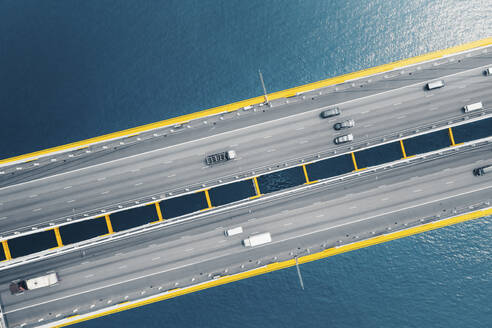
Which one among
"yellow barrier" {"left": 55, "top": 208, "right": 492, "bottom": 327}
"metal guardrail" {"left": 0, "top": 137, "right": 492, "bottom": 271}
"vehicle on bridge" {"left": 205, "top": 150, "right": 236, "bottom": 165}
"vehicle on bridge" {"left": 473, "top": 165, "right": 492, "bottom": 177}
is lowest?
"yellow barrier" {"left": 55, "top": 208, "right": 492, "bottom": 327}

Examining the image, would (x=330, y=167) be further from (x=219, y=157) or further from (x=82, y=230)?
(x=82, y=230)

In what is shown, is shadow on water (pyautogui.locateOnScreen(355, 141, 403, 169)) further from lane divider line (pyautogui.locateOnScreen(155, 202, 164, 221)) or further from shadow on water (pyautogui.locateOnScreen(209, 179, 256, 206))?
lane divider line (pyautogui.locateOnScreen(155, 202, 164, 221))

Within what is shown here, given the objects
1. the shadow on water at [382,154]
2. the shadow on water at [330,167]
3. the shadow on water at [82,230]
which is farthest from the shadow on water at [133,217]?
the shadow on water at [382,154]

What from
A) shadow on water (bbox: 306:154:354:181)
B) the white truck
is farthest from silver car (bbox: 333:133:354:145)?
the white truck

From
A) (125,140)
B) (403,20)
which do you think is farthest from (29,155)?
(403,20)

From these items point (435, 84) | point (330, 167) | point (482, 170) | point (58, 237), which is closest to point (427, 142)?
point (482, 170)

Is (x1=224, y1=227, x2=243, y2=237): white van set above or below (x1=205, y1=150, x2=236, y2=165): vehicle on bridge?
below
